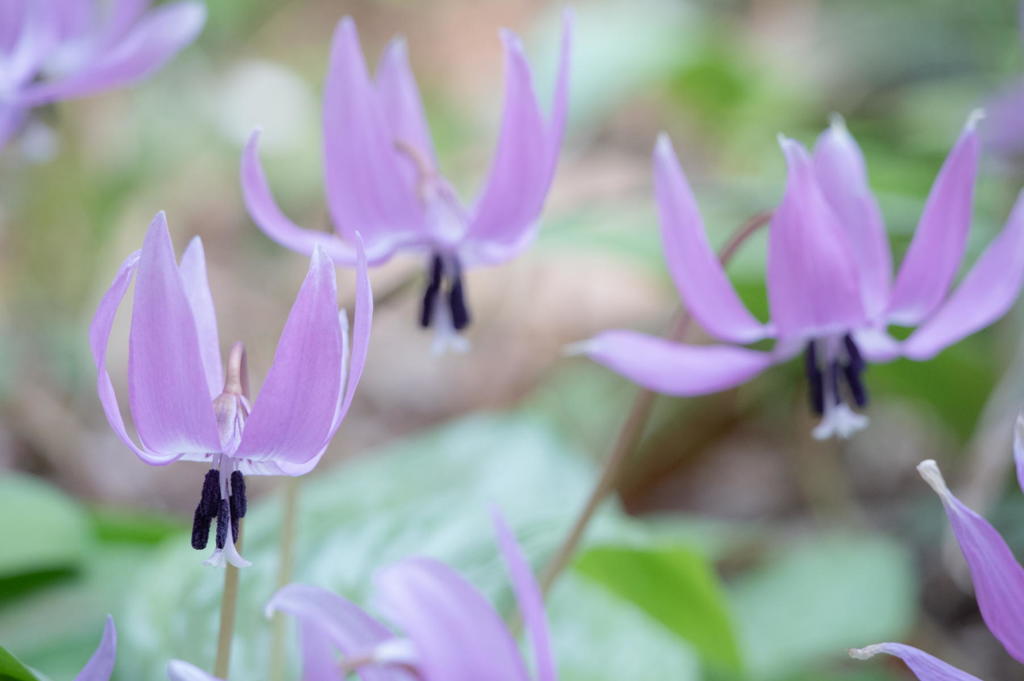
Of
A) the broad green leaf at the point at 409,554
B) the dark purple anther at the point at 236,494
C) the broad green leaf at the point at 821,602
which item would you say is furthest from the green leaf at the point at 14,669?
the broad green leaf at the point at 821,602

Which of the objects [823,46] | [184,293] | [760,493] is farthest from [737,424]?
[184,293]

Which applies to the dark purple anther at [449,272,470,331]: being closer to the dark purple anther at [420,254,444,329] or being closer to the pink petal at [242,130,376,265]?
the dark purple anther at [420,254,444,329]

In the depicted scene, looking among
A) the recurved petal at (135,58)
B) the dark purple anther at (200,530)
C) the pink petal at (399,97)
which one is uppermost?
the recurved petal at (135,58)

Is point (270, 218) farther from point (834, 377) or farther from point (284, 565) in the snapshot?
point (834, 377)

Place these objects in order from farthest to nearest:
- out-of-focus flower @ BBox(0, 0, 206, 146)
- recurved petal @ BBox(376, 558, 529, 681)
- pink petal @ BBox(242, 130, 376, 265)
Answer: out-of-focus flower @ BBox(0, 0, 206, 146) < pink petal @ BBox(242, 130, 376, 265) < recurved petal @ BBox(376, 558, 529, 681)

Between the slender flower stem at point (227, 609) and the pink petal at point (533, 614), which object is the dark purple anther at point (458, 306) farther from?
the pink petal at point (533, 614)

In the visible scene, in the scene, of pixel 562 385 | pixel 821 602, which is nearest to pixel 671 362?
pixel 821 602

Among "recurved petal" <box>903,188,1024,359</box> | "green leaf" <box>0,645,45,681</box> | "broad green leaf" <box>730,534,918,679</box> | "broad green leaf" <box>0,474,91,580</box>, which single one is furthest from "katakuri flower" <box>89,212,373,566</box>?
"broad green leaf" <box>730,534,918,679</box>
